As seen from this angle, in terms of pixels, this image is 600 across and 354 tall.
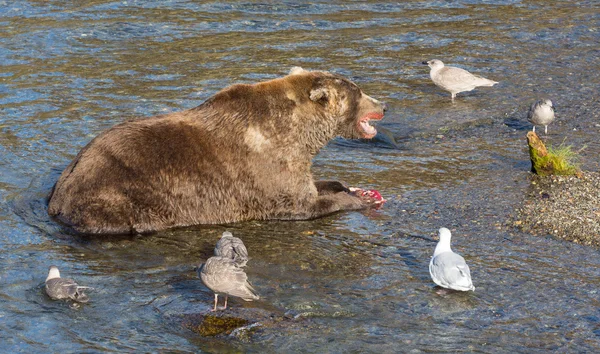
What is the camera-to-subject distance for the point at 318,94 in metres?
9.53

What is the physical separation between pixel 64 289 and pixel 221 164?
94.4 inches

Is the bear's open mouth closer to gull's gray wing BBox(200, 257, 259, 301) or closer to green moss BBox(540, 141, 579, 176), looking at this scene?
green moss BBox(540, 141, 579, 176)

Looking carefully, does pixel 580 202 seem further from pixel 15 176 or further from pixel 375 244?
pixel 15 176

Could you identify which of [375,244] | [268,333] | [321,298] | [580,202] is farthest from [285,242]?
[580,202]

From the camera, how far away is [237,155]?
30.6 ft

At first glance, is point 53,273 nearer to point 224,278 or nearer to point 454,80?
point 224,278

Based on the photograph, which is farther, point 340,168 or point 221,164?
point 340,168

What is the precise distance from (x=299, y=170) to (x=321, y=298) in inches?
89.8

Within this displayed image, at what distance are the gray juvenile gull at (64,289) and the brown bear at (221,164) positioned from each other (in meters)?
1.38

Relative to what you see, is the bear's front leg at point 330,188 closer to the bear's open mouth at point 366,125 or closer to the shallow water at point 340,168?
the shallow water at point 340,168

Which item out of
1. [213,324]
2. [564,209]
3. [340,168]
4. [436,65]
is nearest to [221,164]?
[340,168]

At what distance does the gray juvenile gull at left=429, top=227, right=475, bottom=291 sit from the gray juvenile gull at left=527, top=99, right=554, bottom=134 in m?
4.41

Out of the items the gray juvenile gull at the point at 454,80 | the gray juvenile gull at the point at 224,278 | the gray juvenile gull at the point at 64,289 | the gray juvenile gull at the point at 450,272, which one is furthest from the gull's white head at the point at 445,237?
the gray juvenile gull at the point at 454,80

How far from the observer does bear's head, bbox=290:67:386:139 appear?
9594 millimetres
